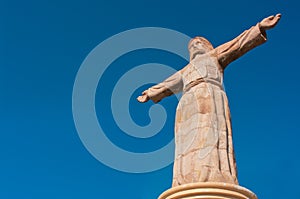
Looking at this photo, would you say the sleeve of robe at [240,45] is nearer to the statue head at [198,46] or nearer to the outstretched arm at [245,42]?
the outstretched arm at [245,42]

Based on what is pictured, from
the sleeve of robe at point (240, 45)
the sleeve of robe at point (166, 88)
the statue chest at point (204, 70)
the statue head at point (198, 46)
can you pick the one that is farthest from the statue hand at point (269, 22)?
the sleeve of robe at point (166, 88)

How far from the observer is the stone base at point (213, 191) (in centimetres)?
1002

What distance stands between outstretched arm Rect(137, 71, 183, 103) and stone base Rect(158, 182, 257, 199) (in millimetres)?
3989

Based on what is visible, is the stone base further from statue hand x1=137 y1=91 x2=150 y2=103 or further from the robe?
statue hand x1=137 y1=91 x2=150 y2=103

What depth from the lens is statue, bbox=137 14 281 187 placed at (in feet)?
35.4

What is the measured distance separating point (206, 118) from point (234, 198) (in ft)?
7.17

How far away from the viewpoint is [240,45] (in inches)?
488

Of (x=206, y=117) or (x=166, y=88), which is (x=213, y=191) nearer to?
(x=206, y=117)

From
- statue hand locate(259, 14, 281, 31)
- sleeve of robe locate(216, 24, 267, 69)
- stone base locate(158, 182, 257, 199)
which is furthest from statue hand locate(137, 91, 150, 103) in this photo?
stone base locate(158, 182, 257, 199)

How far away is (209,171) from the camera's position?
1058cm

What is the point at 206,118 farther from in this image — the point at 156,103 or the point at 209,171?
the point at 156,103

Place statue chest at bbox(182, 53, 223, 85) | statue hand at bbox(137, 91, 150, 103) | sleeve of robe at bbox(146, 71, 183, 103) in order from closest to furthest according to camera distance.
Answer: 1. statue chest at bbox(182, 53, 223, 85)
2. sleeve of robe at bbox(146, 71, 183, 103)
3. statue hand at bbox(137, 91, 150, 103)

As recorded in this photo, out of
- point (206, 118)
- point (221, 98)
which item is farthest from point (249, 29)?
point (206, 118)

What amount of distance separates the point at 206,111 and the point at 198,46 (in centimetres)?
246
